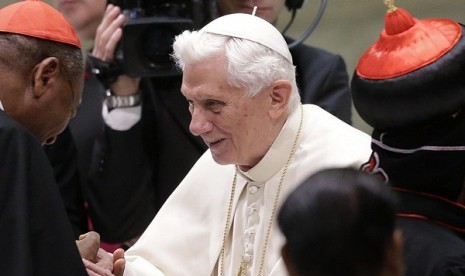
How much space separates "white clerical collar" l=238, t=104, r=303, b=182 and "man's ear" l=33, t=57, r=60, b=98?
25.9 inches

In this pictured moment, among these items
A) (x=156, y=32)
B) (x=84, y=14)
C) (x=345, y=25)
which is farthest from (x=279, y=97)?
(x=345, y=25)

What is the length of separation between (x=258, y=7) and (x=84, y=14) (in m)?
0.74

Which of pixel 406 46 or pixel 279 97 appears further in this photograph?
pixel 279 97

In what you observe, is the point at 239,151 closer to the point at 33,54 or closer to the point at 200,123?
the point at 200,123

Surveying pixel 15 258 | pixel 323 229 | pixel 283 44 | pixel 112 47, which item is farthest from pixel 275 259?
pixel 323 229

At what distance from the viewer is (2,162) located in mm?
2592

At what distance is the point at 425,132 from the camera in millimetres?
2318

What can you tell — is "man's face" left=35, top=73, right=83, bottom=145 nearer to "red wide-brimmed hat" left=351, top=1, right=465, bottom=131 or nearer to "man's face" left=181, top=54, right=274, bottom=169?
"man's face" left=181, top=54, right=274, bottom=169

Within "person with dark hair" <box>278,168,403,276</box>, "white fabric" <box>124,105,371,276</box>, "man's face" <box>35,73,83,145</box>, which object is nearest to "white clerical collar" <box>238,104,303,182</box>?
"white fabric" <box>124,105,371,276</box>

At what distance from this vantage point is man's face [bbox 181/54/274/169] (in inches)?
121

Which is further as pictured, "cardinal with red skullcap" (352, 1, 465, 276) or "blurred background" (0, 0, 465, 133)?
"blurred background" (0, 0, 465, 133)

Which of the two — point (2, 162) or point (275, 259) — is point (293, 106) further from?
point (2, 162)

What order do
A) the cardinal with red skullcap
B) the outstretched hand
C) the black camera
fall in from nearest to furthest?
the cardinal with red skullcap, the outstretched hand, the black camera

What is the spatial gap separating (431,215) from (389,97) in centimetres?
27
